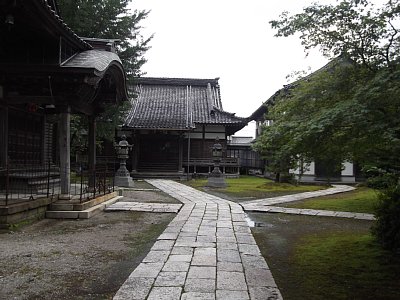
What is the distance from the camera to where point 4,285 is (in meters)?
4.67

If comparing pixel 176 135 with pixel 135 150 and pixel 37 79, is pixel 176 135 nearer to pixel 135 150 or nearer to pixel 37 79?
pixel 135 150

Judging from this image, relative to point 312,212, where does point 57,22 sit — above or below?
above

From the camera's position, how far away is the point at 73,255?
624 cm

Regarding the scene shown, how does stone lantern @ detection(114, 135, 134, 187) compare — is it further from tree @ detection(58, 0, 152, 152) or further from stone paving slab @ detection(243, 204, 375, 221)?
stone paving slab @ detection(243, 204, 375, 221)

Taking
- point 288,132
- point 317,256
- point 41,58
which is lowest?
point 317,256

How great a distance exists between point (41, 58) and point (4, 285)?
6393 millimetres

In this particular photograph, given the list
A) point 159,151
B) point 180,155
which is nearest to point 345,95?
point 180,155

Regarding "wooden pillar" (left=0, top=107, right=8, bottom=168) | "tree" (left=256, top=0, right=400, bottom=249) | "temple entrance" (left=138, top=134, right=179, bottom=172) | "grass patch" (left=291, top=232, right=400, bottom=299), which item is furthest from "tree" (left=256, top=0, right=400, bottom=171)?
"temple entrance" (left=138, top=134, right=179, bottom=172)

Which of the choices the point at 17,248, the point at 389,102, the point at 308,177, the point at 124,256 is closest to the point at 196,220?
the point at 124,256

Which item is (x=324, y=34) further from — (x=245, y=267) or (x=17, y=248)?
(x=17, y=248)

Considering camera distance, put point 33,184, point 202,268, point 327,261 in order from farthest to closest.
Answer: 1. point 33,184
2. point 327,261
3. point 202,268

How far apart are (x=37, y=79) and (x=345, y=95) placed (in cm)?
789

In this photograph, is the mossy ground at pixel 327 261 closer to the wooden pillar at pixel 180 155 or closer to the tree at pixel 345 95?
the tree at pixel 345 95

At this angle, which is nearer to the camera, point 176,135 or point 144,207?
point 144,207
